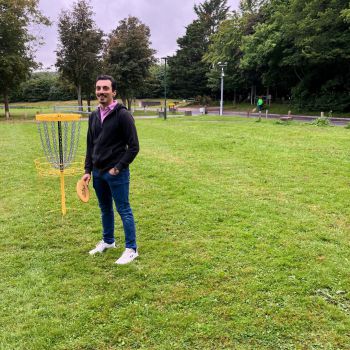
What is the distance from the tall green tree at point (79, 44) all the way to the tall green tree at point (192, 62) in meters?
23.2

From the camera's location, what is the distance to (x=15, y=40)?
25.0 m

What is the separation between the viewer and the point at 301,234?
4555mm

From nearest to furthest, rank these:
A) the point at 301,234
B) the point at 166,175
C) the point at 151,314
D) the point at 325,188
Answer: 1. the point at 151,314
2. the point at 301,234
3. the point at 325,188
4. the point at 166,175

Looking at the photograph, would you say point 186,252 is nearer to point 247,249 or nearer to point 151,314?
point 247,249

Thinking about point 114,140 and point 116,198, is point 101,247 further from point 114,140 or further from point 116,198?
point 114,140

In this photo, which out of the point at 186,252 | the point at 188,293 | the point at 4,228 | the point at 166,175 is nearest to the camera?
the point at 188,293

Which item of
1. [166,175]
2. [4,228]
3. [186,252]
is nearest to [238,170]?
[166,175]

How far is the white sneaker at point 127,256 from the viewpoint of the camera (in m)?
3.86

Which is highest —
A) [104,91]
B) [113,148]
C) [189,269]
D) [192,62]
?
[192,62]

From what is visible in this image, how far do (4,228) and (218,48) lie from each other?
4002cm

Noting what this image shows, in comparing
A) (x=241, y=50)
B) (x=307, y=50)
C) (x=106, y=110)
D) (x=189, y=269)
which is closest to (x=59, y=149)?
(x=106, y=110)

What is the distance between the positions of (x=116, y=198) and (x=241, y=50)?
3592 centimetres

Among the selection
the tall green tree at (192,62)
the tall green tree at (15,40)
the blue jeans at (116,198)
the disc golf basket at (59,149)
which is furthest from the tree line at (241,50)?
the blue jeans at (116,198)

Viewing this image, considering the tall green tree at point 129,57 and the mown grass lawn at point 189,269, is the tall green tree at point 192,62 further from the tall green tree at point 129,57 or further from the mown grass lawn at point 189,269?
the mown grass lawn at point 189,269
